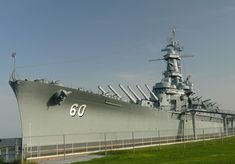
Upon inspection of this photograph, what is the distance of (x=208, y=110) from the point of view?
55.2 meters

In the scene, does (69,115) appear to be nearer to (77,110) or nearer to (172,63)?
(77,110)

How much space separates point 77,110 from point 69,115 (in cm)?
108

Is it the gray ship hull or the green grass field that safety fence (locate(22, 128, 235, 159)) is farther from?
the green grass field

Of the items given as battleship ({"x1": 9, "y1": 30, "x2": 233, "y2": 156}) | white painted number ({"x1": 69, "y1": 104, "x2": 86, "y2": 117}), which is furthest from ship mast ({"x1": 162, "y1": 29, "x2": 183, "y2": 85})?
white painted number ({"x1": 69, "y1": 104, "x2": 86, "y2": 117})

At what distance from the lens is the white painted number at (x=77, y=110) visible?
98.9ft

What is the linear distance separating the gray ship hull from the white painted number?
9.0 inches

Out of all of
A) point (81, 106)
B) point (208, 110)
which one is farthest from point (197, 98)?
point (81, 106)

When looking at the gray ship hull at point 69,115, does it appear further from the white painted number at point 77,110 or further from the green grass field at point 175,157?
the green grass field at point 175,157

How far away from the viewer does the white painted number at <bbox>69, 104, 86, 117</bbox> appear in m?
30.2

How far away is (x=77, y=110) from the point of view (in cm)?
3070

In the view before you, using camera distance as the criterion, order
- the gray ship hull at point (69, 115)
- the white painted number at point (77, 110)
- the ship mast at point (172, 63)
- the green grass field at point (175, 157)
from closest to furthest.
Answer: the green grass field at point (175, 157), the gray ship hull at point (69, 115), the white painted number at point (77, 110), the ship mast at point (172, 63)

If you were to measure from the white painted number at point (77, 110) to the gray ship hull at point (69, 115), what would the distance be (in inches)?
Answer: 9.0

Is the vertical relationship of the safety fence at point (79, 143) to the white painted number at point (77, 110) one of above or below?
below

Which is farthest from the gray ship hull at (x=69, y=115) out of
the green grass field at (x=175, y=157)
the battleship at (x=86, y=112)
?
the green grass field at (x=175, y=157)
